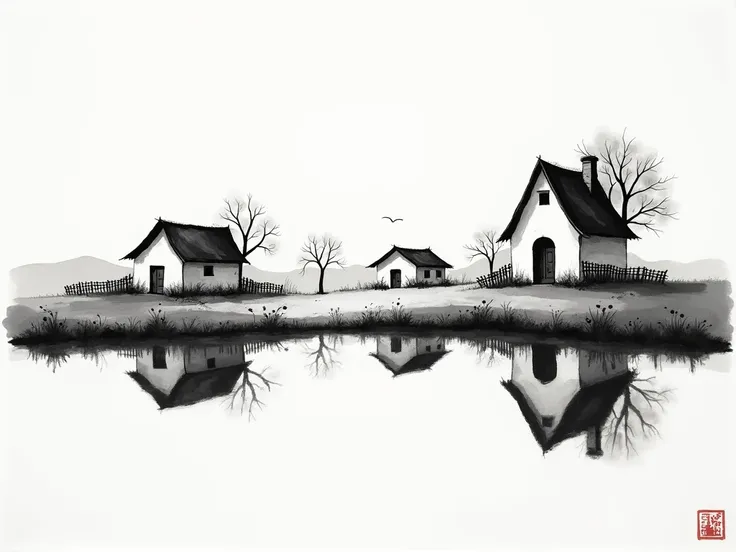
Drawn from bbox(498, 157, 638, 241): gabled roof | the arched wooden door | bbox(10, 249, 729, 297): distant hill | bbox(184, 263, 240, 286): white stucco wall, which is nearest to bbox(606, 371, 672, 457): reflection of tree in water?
bbox(10, 249, 729, 297): distant hill

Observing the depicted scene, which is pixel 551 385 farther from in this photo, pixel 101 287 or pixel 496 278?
pixel 101 287

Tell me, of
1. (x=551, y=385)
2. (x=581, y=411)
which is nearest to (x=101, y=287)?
(x=551, y=385)

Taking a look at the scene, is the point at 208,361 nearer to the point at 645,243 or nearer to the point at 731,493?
the point at 645,243

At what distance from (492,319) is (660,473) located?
156 cm

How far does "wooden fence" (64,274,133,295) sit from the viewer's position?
3.81 metres

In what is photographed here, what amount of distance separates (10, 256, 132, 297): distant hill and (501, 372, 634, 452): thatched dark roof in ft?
11.3

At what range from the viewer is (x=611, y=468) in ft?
10.3

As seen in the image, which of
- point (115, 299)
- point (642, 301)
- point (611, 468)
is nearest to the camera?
point (611, 468)

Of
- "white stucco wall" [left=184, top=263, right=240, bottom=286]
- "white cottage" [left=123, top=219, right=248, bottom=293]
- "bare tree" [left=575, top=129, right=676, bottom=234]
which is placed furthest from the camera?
"white stucco wall" [left=184, top=263, right=240, bottom=286]

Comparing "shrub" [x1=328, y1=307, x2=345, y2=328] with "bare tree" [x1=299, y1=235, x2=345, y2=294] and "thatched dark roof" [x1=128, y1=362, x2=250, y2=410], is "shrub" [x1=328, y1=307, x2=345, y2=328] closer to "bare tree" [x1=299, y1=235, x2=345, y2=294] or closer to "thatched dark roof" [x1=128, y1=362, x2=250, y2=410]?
"bare tree" [x1=299, y1=235, x2=345, y2=294]

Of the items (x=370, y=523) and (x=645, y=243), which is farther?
(x=645, y=243)

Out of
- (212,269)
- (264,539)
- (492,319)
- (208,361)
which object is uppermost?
(212,269)

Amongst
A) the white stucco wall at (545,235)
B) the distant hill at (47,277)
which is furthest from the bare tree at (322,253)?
the distant hill at (47,277)

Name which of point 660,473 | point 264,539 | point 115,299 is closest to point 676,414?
point 660,473
